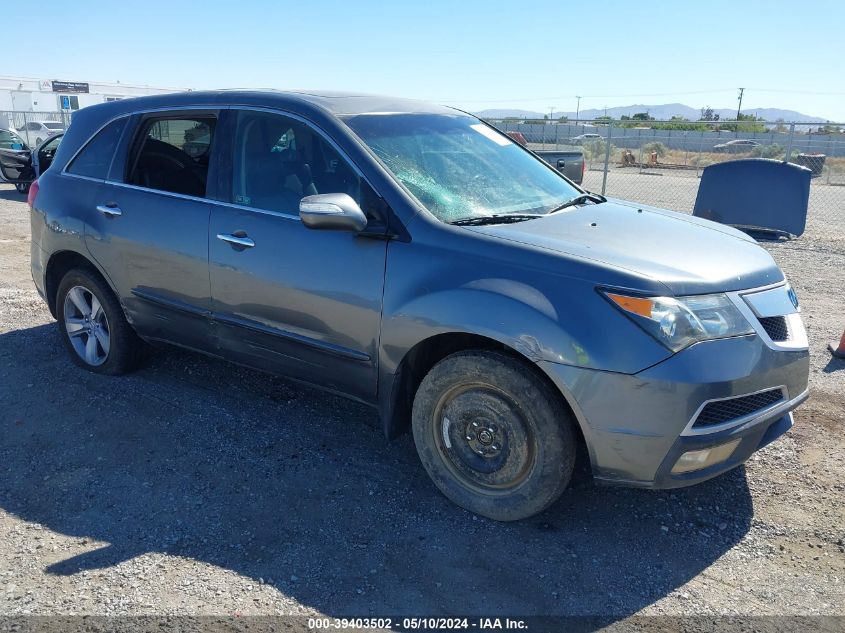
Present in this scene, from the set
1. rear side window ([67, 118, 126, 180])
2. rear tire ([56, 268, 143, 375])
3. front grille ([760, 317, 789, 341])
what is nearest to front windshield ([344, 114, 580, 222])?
front grille ([760, 317, 789, 341])

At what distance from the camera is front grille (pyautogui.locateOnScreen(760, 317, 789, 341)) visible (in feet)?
9.85

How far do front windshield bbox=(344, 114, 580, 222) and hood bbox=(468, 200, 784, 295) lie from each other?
9.5 inches

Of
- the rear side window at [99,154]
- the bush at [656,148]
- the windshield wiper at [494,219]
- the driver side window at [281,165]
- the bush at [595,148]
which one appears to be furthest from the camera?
the bush at [656,148]

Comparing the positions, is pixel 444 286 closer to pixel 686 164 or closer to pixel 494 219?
pixel 494 219

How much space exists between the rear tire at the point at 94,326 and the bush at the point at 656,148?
34516mm

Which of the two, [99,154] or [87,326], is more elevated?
[99,154]

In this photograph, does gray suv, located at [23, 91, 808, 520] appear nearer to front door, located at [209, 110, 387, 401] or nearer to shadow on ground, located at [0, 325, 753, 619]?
front door, located at [209, 110, 387, 401]

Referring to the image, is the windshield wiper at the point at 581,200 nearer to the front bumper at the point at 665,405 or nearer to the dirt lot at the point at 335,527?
the front bumper at the point at 665,405

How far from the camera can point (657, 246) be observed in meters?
3.21

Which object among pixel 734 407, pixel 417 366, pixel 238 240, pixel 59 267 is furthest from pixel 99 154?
pixel 734 407

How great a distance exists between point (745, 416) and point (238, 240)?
265cm

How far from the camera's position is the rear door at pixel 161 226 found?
401 cm

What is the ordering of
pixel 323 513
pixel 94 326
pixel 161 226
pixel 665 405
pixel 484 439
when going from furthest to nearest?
pixel 94 326
pixel 161 226
pixel 323 513
pixel 484 439
pixel 665 405

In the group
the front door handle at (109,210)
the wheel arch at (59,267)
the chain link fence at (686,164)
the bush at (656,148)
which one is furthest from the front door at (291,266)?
the bush at (656,148)
